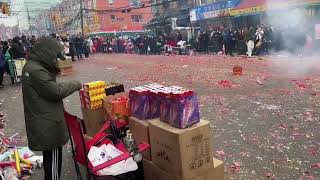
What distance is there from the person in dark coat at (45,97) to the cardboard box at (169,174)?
39.5 inches

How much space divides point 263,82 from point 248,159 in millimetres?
6096

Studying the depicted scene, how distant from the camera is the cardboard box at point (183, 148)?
3439 mm

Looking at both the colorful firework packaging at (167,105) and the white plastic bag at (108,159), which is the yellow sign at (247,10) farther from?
the white plastic bag at (108,159)

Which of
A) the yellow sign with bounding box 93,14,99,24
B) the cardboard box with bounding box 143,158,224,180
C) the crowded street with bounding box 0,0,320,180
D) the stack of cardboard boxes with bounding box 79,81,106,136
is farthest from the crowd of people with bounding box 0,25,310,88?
the yellow sign with bounding box 93,14,99,24

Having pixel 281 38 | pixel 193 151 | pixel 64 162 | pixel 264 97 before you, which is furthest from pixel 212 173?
pixel 281 38

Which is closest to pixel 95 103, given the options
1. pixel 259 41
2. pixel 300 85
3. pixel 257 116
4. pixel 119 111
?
pixel 119 111

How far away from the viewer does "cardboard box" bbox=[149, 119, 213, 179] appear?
3.44m

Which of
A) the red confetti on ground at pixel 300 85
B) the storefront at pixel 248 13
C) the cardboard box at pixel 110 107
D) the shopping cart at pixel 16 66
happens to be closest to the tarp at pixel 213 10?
the storefront at pixel 248 13

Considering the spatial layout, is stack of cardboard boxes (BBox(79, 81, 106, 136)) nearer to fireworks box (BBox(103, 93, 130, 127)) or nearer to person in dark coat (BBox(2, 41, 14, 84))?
fireworks box (BBox(103, 93, 130, 127))

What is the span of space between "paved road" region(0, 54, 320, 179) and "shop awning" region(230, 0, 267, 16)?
387 inches

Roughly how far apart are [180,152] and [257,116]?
434cm

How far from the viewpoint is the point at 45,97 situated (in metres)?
3.76

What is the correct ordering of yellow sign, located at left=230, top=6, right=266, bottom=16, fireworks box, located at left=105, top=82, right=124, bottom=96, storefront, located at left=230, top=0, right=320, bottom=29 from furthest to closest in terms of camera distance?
1. yellow sign, located at left=230, top=6, right=266, bottom=16
2. storefront, located at left=230, top=0, right=320, bottom=29
3. fireworks box, located at left=105, top=82, right=124, bottom=96

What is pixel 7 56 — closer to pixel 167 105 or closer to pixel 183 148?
pixel 167 105
